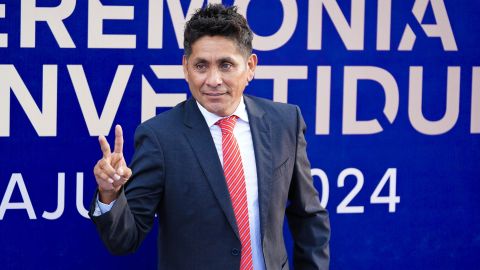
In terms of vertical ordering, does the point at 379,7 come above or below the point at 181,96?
above

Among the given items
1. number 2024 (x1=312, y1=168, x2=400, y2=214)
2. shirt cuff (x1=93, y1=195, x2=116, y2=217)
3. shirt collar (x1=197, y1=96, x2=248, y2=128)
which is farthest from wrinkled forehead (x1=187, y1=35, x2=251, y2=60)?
number 2024 (x1=312, y1=168, x2=400, y2=214)

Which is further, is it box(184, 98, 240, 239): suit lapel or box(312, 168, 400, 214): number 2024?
box(312, 168, 400, 214): number 2024

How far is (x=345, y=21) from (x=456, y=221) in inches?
42.0

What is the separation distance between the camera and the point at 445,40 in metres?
3.92

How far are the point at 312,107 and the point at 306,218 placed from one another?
87 cm

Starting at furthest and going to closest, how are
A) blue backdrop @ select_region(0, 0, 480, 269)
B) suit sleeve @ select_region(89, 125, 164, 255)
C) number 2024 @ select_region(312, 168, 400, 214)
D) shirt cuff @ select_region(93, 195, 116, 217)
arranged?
1. number 2024 @ select_region(312, 168, 400, 214)
2. blue backdrop @ select_region(0, 0, 480, 269)
3. suit sleeve @ select_region(89, 125, 164, 255)
4. shirt cuff @ select_region(93, 195, 116, 217)

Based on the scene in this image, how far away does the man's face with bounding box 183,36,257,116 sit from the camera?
9.38 feet

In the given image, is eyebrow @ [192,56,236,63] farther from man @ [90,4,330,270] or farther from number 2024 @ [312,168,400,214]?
number 2024 @ [312,168,400,214]

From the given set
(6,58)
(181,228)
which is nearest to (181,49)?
(6,58)

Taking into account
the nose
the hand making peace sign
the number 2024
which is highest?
the nose

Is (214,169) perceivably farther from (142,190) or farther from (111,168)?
(111,168)

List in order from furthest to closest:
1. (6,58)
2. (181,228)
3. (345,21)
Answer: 1. (345,21)
2. (6,58)
3. (181,228)

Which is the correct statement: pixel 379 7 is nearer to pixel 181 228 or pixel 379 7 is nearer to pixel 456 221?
pixel 456 221

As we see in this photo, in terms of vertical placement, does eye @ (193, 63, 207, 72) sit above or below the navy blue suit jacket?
above
